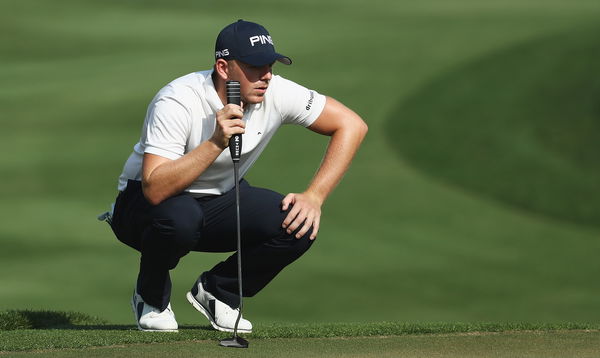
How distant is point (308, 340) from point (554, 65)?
9779mm

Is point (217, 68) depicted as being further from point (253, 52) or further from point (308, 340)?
point (308, 340)

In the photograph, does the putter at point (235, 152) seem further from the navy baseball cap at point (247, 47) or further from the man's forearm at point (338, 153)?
the man's forearm at point (338, 153)

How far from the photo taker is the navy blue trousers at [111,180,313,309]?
15.6 feet

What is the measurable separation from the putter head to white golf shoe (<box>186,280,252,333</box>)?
0.45m

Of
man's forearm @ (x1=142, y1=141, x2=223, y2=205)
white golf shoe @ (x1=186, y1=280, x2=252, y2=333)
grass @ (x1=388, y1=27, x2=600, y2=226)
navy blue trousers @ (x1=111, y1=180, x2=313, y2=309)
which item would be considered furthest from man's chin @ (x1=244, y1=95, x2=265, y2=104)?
grass @ (x1=388, y1=27, x2=600, y2=226)

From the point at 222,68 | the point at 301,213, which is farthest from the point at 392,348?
the point at 222,68

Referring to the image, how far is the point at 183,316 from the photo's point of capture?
24.2 ft

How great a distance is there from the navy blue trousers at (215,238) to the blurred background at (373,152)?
2.08m

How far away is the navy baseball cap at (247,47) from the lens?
15.4 ft

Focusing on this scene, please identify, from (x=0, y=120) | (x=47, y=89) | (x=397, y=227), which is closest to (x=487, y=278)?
(x=397, y=227)

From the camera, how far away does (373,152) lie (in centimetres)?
1125

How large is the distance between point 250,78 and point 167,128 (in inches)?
16.0

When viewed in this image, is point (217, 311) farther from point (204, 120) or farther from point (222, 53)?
point (222, 53)

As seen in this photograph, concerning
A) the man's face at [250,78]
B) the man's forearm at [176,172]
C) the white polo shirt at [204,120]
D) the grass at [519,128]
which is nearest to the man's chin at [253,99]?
the man's face at [250,78]
